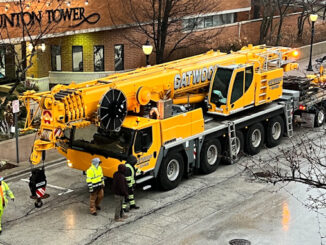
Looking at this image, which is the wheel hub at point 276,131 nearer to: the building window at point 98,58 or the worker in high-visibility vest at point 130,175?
the worker in high-visibility vest at point 130,175

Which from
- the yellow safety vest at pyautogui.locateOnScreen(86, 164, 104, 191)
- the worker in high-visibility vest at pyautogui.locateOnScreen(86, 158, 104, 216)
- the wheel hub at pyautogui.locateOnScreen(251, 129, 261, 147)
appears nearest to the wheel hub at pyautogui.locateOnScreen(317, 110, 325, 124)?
the wheel hub at pyautogui.locateOnScreen(251, 129, 261, 147)

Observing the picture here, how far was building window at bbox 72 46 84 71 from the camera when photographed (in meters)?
28.1

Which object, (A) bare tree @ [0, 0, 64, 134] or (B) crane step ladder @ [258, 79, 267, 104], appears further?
(A) bare tree @ [0, 0, 64, 134]

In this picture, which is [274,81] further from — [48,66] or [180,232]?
[48,66]

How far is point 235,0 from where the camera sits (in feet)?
117

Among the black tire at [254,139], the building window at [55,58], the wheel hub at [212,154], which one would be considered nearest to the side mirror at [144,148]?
the wheel hub at [212,154]

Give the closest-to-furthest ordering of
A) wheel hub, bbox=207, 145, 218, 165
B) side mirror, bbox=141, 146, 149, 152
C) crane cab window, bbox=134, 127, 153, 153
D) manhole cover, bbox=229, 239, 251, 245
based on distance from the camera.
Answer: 1. manhole cover, bbox=229, 239, 251, 245
2. crane cab window, bbox=134, 127, 153, 153
3. side mirror, bbox=141, 146, 149, 152
4. wheel hub, bbox=207, 145, 218, 165

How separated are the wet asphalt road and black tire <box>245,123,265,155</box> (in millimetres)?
2120

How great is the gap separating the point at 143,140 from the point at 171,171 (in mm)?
1770

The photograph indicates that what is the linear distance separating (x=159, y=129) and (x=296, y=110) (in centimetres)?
836

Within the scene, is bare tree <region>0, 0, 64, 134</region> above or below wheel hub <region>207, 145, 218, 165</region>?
above

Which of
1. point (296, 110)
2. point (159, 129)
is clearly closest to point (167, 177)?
point (159, 129)

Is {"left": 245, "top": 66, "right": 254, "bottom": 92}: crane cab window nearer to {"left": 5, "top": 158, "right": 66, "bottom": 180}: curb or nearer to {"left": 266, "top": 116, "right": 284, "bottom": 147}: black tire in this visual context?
{"left": 266, "top": 116, "right": 284, "bottom": 147}: black tire

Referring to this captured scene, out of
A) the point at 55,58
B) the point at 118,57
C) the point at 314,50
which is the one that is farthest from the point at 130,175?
the point at 314,50
